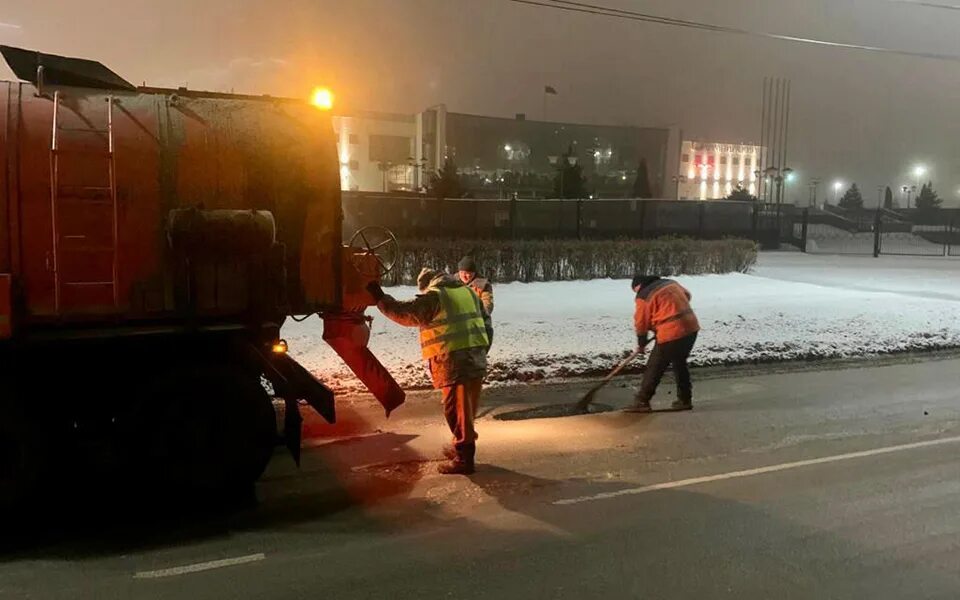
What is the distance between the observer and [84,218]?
4777 mm

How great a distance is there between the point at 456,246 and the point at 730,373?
8.31 meters

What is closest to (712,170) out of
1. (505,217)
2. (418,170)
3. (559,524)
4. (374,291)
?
(418,170)

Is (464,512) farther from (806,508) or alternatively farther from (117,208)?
(117,208)

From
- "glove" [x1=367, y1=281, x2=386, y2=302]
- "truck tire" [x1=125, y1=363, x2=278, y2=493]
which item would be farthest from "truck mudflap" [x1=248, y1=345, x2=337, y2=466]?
"glove" [x1=367, y1=281, x2=386, y2=302]

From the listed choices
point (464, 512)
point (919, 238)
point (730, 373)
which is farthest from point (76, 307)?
point (919, 238)

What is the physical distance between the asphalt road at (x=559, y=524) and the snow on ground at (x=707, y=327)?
261cm

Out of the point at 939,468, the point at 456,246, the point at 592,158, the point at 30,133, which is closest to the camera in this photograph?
the point at 30,133

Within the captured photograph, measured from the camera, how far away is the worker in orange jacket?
27.2 ft

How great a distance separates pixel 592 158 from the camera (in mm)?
73188

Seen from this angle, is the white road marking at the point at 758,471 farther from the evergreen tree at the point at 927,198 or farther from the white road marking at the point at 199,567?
the evergreen tree at the point at 927,198

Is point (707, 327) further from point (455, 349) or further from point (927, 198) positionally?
point (927, 198)

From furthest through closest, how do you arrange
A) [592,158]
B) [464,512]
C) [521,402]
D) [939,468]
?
[592,158] < [521,402] < [939,468] < [464,512]

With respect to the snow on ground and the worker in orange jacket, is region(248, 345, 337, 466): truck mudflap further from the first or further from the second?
the worker in orange jacket

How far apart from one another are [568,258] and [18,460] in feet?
49.3
